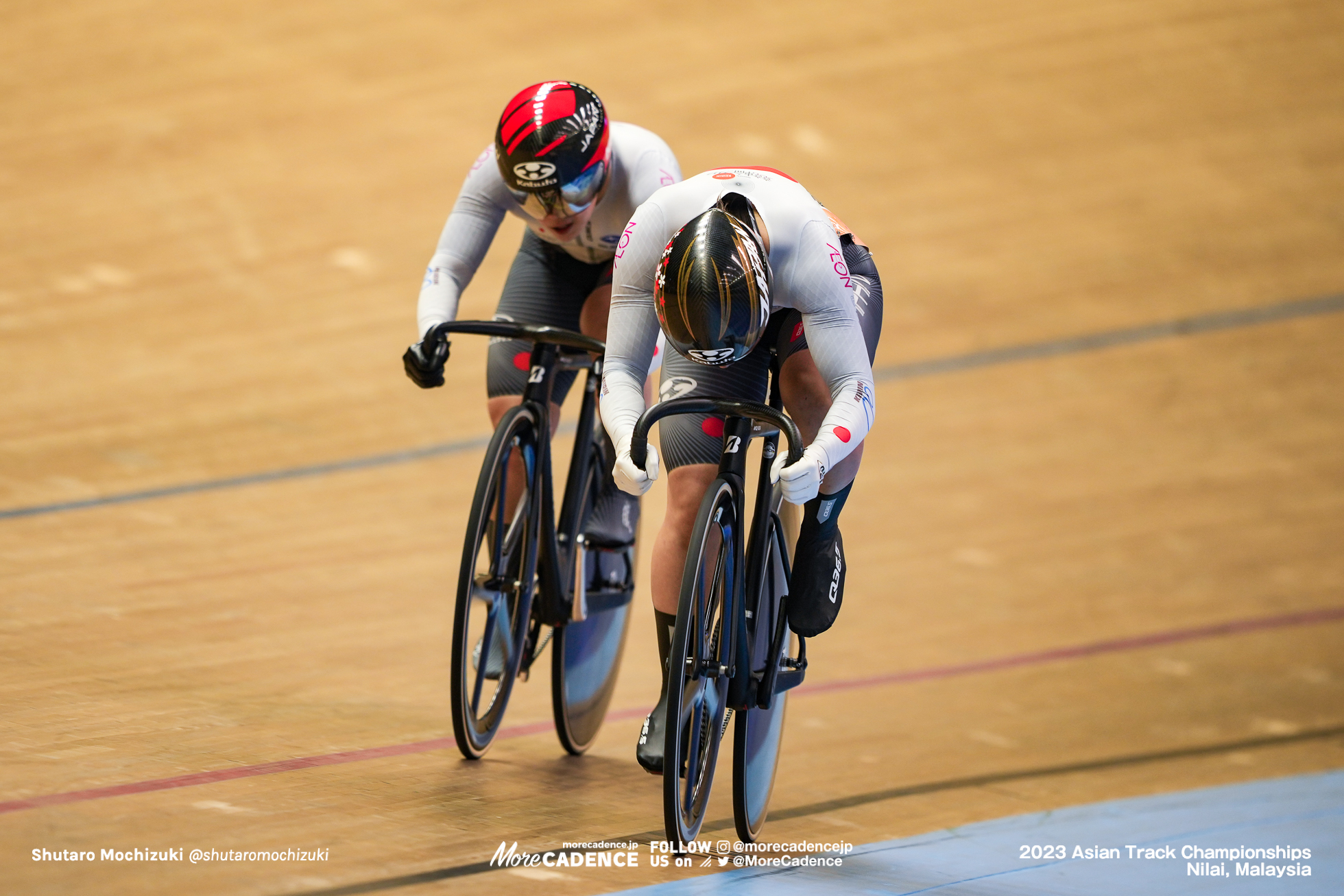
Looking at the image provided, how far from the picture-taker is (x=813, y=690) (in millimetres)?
4047

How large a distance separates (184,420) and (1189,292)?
3.96 meters

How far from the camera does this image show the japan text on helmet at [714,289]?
2.37 metres

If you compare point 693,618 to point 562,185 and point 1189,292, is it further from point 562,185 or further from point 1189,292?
point 1189,292

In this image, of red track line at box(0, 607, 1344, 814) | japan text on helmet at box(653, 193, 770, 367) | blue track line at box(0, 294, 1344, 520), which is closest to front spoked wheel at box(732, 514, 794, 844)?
japan text on helmet at box(653, 193, 770, 367)

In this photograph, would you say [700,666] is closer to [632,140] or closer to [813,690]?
[632,140]

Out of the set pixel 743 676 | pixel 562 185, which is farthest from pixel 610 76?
pixel 743 676

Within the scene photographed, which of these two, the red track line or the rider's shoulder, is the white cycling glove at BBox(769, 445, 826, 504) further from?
the red track line

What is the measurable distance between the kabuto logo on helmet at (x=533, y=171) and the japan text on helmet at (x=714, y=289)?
0.44 m

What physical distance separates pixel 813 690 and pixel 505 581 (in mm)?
1338

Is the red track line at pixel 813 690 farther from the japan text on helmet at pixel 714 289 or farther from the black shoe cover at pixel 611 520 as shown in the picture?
the japan text on helmet at pixel 714 289

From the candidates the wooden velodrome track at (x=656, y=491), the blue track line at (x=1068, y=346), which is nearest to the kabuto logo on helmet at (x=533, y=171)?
the wooden velodrome track at (x=656, y=491)

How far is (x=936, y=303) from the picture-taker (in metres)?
6.04

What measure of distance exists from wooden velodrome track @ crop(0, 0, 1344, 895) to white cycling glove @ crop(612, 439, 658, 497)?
0.65 m

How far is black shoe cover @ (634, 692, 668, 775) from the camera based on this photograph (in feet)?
8.48
